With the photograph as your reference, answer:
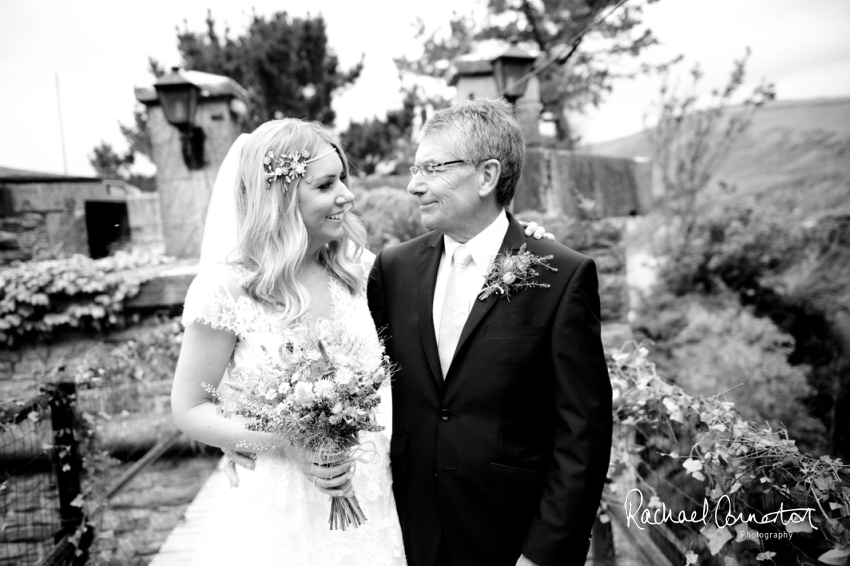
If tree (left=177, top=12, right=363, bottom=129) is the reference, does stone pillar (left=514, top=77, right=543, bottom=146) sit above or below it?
below

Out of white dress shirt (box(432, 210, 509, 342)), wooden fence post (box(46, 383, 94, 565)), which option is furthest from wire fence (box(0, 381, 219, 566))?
white dress shirt (box(432, 210, 509, 342))

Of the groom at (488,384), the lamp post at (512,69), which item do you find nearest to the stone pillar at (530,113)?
the lamp post at (512,69)

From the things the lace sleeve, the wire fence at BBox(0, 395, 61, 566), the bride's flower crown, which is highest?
the bride's flower crown

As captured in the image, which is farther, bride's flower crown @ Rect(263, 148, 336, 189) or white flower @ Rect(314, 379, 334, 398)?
bride's flower crown @ Rect(263, 148, 336, 189)

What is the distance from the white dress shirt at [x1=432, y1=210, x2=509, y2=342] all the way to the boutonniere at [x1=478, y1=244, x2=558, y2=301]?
62 mm

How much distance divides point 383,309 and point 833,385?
20.4 feet

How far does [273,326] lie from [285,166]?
0.64 metres

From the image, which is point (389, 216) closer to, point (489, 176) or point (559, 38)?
point (489, 176)

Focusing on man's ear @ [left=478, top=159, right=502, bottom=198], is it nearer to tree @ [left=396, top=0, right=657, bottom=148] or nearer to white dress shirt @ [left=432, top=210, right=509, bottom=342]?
white dress shirt @ [left=432, top=210, right=509, bottom=342]

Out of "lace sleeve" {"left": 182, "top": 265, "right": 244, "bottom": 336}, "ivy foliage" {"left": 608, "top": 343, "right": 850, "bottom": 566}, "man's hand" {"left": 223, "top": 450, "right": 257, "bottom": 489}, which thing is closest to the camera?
"ivy foliage" {"left": 608, "top": 343, "right": 850, "bottom": 566}

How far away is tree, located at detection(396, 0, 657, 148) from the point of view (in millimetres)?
11453

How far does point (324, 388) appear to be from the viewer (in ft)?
5.15

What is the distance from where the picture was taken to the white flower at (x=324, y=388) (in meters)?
1.57

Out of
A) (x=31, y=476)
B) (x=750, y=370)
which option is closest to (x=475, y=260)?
(x=31, y=476)
